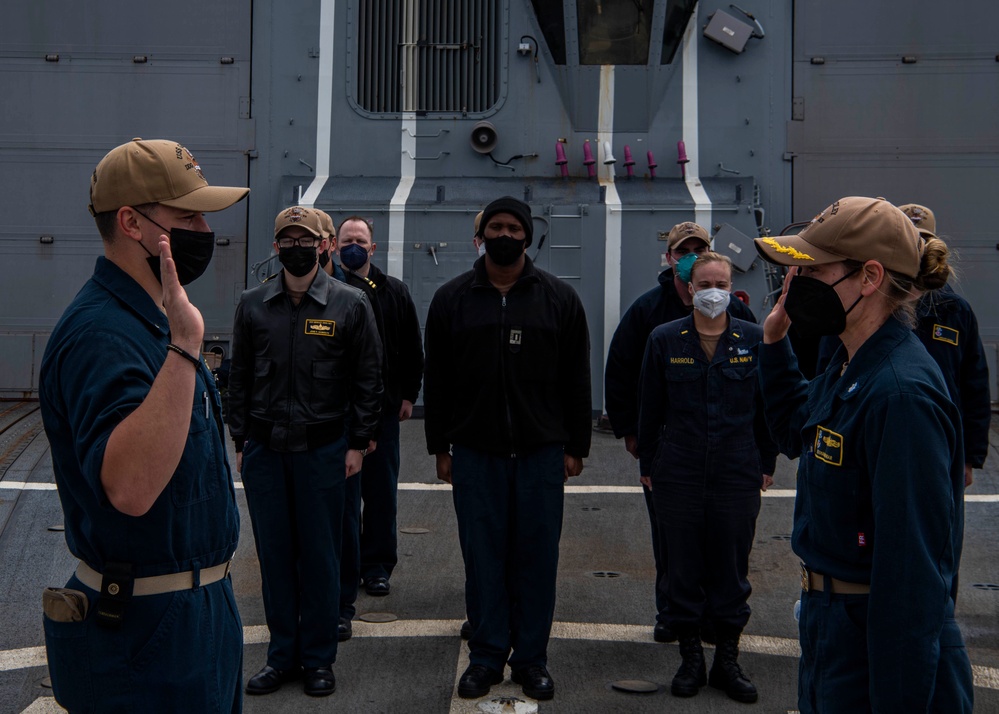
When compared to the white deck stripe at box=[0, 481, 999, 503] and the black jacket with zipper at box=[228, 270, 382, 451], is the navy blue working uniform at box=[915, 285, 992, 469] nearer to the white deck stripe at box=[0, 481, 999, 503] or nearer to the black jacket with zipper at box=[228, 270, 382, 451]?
the white deck stripe at box=[0, 481, 999, 503]

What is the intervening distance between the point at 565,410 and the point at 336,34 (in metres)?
5.75

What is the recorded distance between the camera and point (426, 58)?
916 cm

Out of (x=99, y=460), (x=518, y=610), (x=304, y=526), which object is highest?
(x=99, y=460)

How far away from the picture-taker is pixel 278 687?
14.2ft

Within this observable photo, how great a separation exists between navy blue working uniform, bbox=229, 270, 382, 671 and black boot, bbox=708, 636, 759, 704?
1.61 metres

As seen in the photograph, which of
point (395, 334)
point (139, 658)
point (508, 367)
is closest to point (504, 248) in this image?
point (508, 367)

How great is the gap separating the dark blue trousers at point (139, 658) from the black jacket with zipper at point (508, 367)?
85.4 inches

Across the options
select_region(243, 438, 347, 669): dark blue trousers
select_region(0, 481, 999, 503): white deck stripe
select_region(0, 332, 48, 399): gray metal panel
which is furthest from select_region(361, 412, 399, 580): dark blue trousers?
select_region(0, 332, 48, 399): gray metal panel

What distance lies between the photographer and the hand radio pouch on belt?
2.20 metres

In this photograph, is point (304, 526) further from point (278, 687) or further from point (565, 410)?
point (565, 410)

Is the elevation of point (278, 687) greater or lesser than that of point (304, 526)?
lesser

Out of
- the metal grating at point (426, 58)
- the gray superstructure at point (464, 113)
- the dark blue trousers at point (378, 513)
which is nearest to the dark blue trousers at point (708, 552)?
the dark blue trousers at point (378, 513)

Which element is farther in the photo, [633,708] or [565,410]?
[565,410]

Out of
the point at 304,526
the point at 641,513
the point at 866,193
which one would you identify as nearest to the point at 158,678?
the point at 304,526
